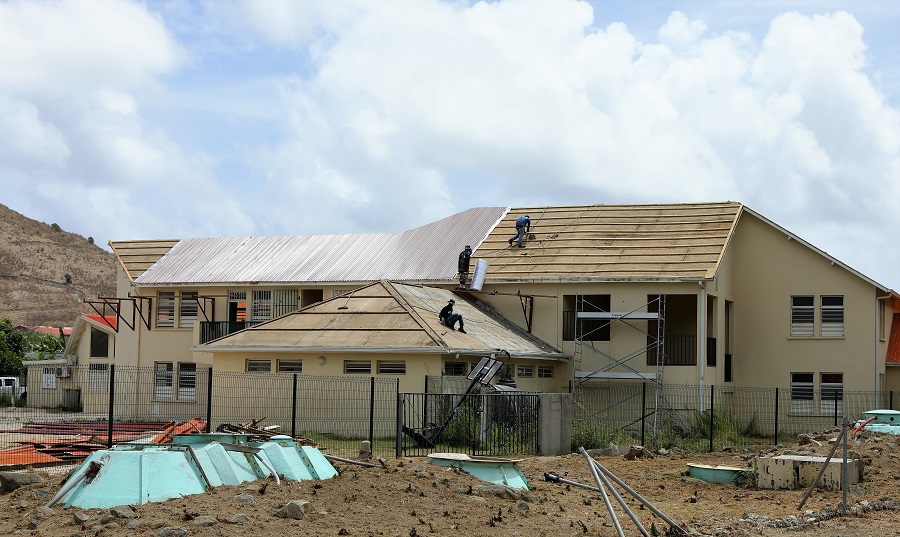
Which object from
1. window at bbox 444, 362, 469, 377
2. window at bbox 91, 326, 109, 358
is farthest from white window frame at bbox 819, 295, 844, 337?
window at bbox 91, 326, 109, 358

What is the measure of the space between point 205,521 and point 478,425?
495 inches

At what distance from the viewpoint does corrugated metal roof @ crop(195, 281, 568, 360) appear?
3030cm

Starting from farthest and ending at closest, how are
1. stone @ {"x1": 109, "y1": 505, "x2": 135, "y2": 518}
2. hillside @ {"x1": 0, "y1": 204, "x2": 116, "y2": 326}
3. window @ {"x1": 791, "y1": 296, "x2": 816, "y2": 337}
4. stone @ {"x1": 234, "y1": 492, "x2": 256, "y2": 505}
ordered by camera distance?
hillside @ {"x1": 0, "y1": 204, "x2": 116, "y2": 326} < window @ {"x1": 791, "y1": 296, "x2": 816, "y2": 337} < stone @ {"x1": 234, "y1": 492, "x2": 256, "y2": 505} < stone @ {"x1": 109, "y1": 505, "x2": 135, "y2": 518}

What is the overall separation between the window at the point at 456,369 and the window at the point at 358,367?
2080 mm

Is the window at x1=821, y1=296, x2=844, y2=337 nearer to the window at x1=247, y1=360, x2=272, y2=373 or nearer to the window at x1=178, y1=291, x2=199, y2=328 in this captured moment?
the window at x1=247, y1=360, x2=272, y2=373

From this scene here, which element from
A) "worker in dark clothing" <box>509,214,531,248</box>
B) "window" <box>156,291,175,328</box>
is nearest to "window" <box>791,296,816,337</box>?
"worker in dark clothing" <box>509,214,531,248</box>

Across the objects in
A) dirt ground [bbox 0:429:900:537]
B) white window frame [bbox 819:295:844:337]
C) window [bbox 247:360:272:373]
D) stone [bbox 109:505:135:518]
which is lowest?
dirt ground [bbox 0:429:900:537]

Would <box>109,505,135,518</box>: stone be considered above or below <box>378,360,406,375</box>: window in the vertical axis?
below

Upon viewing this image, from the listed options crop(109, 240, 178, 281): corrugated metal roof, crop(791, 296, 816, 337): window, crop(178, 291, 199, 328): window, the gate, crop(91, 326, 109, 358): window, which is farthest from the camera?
crop(91, 326, 109, 358): window

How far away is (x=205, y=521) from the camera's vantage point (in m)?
13.2

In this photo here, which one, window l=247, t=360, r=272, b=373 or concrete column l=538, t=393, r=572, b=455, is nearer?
concrete column l=538, t=393, r=572, b=455

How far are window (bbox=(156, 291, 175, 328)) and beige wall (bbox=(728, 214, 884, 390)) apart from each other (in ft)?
67.6

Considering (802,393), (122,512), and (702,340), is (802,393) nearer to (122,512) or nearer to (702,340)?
(702,340)

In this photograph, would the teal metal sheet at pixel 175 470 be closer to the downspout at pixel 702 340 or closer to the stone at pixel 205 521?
the stone at pixel 205 521
